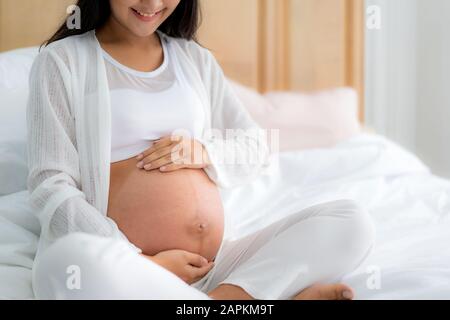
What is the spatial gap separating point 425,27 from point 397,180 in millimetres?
812

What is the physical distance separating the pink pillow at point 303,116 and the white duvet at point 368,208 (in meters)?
0.07

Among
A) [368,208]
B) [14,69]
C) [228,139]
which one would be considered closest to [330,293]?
[228,139]

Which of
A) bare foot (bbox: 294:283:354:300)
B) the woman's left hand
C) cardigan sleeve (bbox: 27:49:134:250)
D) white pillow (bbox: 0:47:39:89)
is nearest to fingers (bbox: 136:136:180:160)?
the woman's left hand

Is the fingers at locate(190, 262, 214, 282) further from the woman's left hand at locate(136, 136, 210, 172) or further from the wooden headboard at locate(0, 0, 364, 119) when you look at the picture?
the wooden headboard at locate(0, 0, 364, 119)

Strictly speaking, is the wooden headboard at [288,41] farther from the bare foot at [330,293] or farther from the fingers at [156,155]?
the bare foot at [330,293]

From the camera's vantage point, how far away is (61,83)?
1128 mm

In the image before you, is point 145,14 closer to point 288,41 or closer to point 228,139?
point 228,139

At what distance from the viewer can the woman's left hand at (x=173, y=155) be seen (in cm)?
115

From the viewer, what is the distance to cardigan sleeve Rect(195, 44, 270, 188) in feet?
4.07

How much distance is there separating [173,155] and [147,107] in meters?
0.10

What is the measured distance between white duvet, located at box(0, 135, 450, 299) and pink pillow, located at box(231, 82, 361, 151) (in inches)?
2.8

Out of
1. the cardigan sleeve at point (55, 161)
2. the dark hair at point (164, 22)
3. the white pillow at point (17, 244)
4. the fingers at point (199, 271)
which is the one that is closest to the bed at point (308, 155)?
the white pillow at point (17, 244)

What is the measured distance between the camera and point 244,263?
1.04 metres
